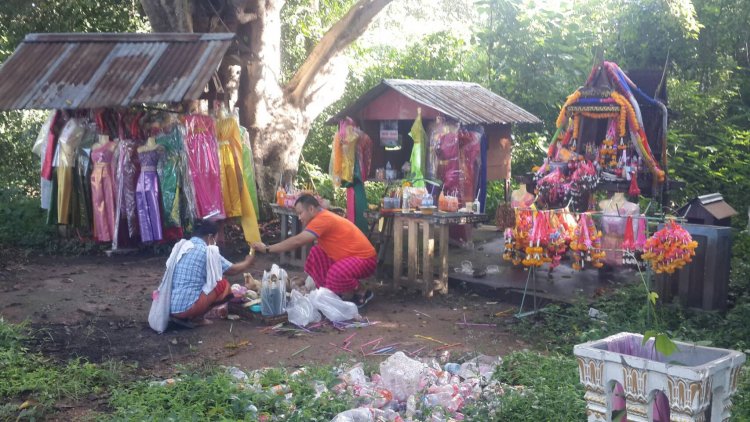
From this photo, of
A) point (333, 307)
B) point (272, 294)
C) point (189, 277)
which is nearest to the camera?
point (189, 277)

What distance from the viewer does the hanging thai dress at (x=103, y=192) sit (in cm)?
1062

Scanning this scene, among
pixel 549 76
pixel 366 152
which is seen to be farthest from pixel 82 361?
pixel 549 76

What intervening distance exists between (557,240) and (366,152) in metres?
4.30

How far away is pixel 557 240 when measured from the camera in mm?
7402

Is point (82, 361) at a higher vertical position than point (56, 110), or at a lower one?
lower

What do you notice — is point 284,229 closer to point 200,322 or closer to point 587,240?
point 200,322

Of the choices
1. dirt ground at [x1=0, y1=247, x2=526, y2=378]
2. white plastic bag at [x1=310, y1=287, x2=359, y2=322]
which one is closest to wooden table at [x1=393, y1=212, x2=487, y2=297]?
dirt ground at [x1=0, y1=247, x2=526, y2=378]

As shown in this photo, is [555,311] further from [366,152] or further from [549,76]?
[549,76]

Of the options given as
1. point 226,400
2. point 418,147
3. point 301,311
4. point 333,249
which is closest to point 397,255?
point 333,249

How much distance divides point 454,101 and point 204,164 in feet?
11.9

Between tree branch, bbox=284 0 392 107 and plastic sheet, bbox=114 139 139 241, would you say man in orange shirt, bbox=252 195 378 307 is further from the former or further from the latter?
tree branch, bbox=284 0 392 107

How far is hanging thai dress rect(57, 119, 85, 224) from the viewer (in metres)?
10.8

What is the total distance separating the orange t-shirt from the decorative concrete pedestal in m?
4.47

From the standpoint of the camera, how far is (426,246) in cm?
880
